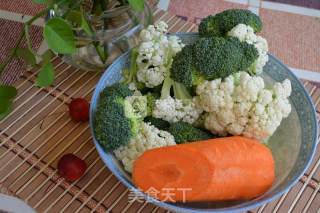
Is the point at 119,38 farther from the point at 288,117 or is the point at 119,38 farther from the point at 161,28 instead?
the point at 288,117

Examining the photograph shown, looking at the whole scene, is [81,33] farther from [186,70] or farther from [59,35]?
[186,70]

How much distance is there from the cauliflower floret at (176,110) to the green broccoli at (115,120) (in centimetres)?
4

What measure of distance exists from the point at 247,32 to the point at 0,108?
1.60ft

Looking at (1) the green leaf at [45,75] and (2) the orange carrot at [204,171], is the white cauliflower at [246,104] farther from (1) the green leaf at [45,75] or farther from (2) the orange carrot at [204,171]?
(1) the green leaf at [45,75]

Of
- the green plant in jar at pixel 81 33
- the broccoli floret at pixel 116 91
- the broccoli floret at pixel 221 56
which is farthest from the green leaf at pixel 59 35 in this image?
the broccoli floret at pixel 221 56

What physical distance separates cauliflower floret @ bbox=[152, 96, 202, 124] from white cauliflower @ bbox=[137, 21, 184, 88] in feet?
0.16

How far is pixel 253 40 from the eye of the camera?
2.19 ft

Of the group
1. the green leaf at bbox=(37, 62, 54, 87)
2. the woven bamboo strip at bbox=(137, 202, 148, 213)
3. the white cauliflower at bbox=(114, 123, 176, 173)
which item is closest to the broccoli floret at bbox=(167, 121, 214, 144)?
the white cauliflower at bbox=(114, 123, 176, 173)

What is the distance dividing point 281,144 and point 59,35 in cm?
43

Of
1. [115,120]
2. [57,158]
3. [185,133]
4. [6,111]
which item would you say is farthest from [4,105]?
[185,133]

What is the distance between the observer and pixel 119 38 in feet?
2.67

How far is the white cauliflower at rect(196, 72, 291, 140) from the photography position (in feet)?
2.04

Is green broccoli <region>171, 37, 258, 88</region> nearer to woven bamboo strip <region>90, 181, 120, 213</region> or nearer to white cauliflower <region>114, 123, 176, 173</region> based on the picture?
white cauliflower <region>114, 123, 176, 173</region>

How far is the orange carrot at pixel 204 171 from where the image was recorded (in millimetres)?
556
